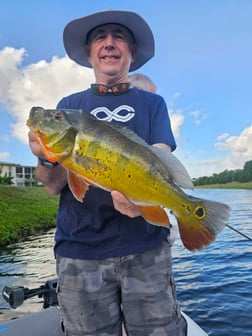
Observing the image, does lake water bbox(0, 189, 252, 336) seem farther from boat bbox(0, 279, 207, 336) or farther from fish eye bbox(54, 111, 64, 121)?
fish eye bbox(54, 111, 64, 121)

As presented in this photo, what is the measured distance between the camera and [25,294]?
374cm

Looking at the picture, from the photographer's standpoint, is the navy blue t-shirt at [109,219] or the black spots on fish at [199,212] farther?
the navy blue t-shirt at [109,219]

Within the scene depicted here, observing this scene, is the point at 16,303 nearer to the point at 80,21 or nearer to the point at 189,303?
the point at 80,21

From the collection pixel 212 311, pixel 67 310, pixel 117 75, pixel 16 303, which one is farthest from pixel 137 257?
pixel 212 311

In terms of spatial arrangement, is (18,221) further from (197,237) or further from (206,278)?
(197,237)

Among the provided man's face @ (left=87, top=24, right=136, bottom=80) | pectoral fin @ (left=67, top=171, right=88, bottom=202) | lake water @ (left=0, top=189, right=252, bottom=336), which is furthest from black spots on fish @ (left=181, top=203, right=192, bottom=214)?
lake water @ (left=0, top=189, right=252, bottom=336)

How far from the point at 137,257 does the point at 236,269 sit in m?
9.52

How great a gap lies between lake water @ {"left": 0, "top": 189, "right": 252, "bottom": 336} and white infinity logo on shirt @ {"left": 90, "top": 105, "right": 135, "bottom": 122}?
235 centimetres

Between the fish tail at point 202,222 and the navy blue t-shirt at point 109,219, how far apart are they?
411 mm

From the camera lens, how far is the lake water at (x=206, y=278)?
7636 mm

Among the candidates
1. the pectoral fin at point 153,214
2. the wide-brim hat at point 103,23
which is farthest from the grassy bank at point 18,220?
the pectoral fin at point 153,214

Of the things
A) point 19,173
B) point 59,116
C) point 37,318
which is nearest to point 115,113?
point 59,116

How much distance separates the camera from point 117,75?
2965 millimetres

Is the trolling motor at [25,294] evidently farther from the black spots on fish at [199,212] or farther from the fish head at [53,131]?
the black spots on fish at [199,212]
